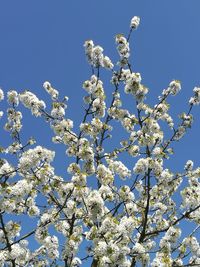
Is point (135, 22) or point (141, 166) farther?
point (135, 22)

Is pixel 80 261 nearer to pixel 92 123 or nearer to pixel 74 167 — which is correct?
pixel 74 167

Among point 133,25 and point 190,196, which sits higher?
point 133,25

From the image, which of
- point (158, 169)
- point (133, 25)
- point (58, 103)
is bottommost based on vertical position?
point (158, 169)

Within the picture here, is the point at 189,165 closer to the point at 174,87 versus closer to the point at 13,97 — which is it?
the point at 174,87

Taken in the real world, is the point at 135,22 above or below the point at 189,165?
above

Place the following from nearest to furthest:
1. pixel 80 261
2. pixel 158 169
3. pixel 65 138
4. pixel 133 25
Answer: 1. pixel 80 261
2. pixel 158 169
3. pixel 65 138
4. pixel 133 25

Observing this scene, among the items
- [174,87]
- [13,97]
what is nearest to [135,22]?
[174,87]

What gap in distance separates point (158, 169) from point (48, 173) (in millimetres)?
2852

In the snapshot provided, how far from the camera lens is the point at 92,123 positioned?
14.0m

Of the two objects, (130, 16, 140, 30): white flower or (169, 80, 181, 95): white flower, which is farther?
(130, 16, 140, 30): white flower

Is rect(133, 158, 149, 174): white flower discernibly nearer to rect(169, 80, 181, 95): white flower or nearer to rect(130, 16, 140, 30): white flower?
rect(169, 80, 181, 95): white flower

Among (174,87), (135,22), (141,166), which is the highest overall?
(135,22)

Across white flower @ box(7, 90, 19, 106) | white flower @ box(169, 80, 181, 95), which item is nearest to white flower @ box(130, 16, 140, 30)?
white flower @ box(169, 80, 181, 95)

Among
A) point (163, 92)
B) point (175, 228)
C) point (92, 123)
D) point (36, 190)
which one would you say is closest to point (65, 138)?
point (92, 123)
